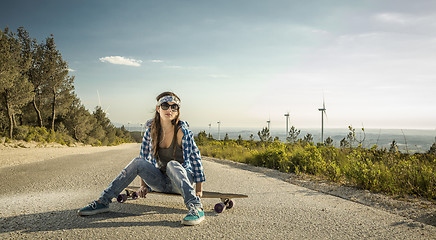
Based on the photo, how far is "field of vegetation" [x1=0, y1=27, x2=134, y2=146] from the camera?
20678mm

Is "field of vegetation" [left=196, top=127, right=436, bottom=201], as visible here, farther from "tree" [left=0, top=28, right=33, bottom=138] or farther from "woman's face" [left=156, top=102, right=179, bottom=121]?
"tree" [left=0, top=28, right=33, bottom=138]

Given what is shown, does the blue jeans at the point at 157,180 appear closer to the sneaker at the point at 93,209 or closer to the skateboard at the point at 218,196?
the sneaker at the point at 93,209

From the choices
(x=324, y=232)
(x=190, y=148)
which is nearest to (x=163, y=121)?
(x=190, y=148)

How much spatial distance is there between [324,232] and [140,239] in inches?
83.6

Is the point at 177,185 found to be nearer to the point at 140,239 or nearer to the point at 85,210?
the point at 140,239

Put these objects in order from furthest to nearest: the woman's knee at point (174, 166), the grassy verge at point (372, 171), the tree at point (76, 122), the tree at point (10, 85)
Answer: the tree at point (76, 122)
the tree at point (10, 85)
the grassy verge at point (372, 171)
the woman's knee at point (174, 166)

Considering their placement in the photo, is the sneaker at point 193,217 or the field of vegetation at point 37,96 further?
the field of vegetation at point 37,96

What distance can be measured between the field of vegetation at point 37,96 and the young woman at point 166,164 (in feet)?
60.7

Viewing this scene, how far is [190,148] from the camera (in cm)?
389

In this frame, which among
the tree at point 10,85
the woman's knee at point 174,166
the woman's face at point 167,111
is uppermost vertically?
the tree at point 10,85

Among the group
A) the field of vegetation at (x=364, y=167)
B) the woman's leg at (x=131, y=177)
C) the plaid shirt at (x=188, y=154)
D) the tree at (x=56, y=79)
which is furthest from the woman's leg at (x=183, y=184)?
the tree at (x=56, y=79)

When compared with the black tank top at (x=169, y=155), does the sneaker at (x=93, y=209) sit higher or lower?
lower

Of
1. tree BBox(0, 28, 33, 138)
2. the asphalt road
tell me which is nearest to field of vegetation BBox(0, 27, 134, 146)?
tree BBox(0, 28, 33, 138)

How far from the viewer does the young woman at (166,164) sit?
141 inches
